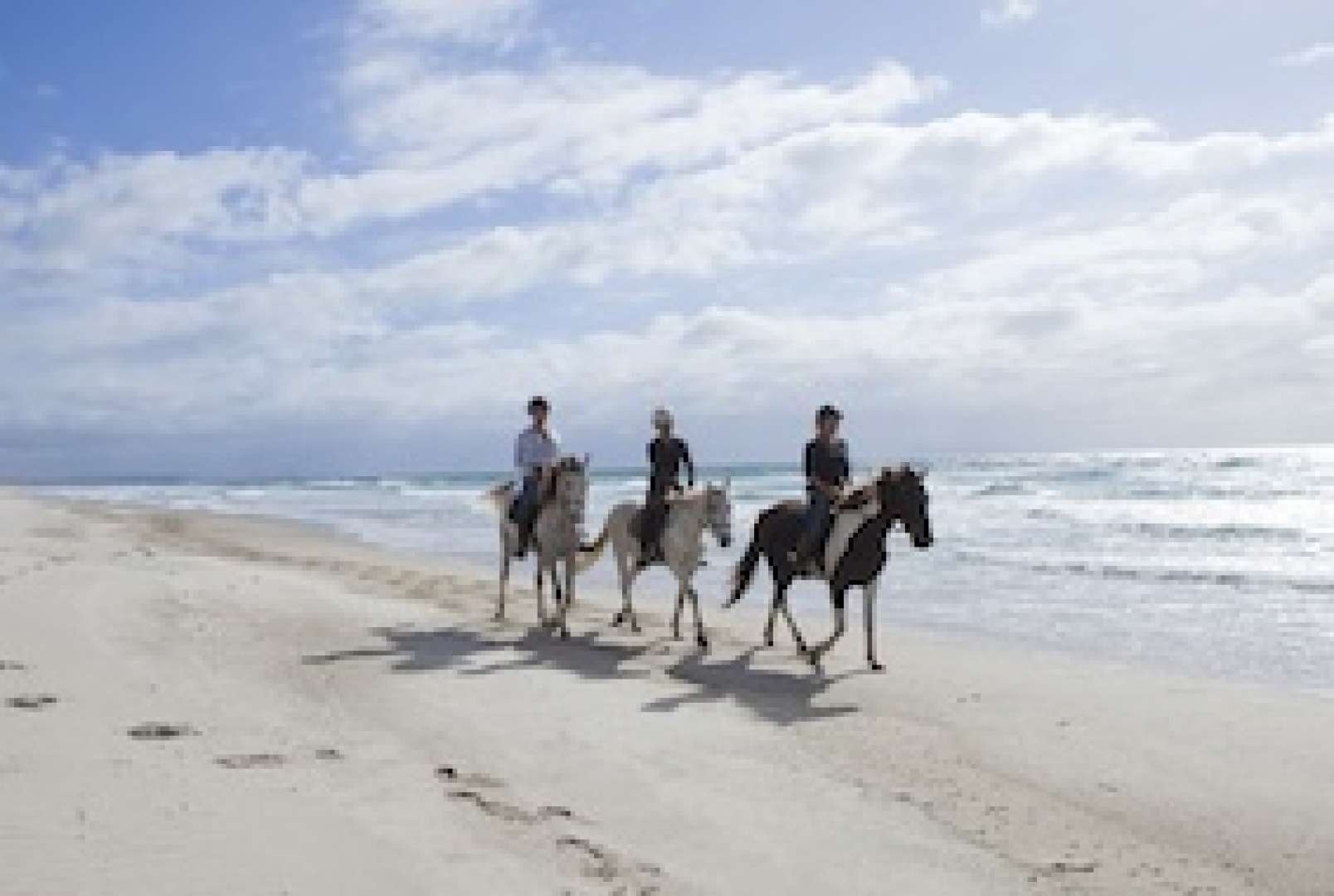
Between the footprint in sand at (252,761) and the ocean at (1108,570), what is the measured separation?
8.93 meters

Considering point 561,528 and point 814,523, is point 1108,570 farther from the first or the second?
point 561,528

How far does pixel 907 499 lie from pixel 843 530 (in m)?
0.87

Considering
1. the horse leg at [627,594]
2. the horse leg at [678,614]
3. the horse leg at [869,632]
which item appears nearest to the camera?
the horse leg at [869,632]

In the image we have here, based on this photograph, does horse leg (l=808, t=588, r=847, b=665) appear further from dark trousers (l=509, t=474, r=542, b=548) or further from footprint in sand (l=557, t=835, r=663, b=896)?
footprint in sand (l=557, t=835, r=663, b=896)

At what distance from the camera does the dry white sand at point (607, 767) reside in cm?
626

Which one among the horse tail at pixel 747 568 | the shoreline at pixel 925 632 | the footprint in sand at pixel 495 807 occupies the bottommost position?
the shoreline at pixel 925 632

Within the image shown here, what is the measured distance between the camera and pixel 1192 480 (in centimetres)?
5512

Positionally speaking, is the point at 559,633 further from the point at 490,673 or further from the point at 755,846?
the point at 755,846

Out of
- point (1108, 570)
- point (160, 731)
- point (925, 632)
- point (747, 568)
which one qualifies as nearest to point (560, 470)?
point (747, 568)

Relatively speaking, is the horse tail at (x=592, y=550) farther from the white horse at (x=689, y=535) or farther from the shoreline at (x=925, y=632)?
the shoreline at (x=925, y=632)

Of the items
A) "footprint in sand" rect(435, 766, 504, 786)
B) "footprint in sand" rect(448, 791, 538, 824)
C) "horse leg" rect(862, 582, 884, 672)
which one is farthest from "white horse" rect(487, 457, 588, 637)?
"footprint in sand" rect(448, 791, 538, 824)

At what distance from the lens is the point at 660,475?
15.1m

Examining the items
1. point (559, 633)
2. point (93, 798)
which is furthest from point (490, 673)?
point (93, 798)

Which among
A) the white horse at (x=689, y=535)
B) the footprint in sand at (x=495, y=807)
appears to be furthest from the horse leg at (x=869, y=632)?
the footprint in sand at (x=495, y=807)
